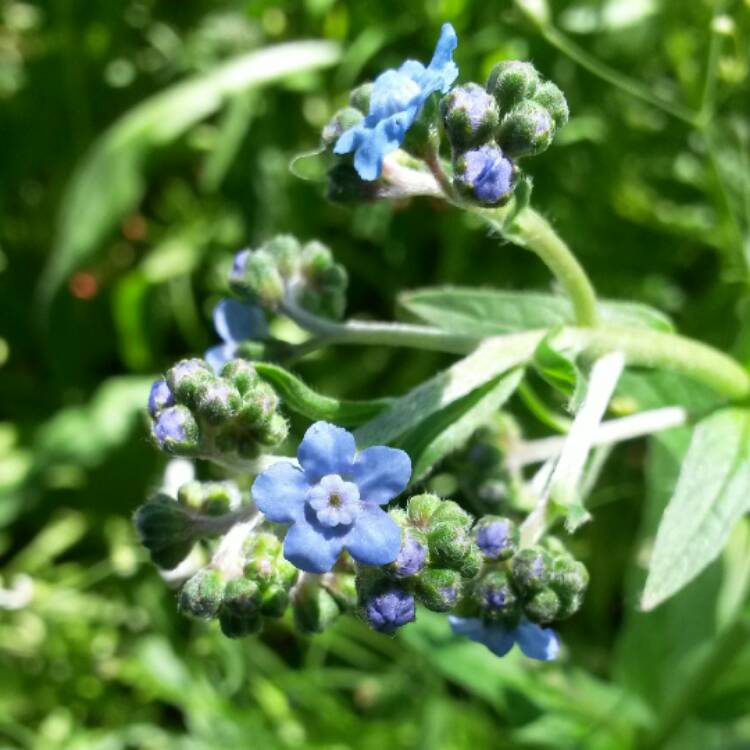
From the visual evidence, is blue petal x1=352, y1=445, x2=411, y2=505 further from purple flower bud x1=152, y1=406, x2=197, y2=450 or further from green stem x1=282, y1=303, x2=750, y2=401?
green stem x1=282, y1=303, x2=750, y2=401

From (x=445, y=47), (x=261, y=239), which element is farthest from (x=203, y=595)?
(x=261, y=239)

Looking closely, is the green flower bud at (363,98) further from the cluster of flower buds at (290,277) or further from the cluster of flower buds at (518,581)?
the cluster of flower buds at (518,581)

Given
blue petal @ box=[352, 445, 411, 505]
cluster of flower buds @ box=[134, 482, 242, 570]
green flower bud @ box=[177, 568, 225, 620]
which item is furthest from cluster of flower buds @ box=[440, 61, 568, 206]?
green flower bud @ box=[177, 568, 225, 620]

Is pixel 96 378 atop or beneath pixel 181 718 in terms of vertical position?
atop

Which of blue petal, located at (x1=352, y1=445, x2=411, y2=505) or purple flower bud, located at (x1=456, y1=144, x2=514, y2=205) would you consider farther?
purple flower bud, located at (x1=456, y1=144, x2=514, y2=205)

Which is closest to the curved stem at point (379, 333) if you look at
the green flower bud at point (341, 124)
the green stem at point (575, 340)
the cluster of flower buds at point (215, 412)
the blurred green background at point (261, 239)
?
the green stem at point (575, 340)

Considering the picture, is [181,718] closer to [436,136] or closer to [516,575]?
[516,575]

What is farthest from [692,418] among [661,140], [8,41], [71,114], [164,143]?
[8,41]
